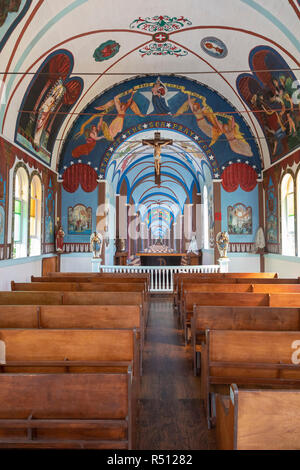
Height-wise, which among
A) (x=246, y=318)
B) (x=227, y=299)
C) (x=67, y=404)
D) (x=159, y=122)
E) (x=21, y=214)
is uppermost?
(x=159, y=122)

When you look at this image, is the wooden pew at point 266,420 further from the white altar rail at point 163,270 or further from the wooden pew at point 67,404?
the white altar rail at point 163,270

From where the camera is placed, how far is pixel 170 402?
13.3 ft

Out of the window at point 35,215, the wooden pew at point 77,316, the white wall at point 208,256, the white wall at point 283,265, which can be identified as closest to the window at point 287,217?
the white wall at point 283,265

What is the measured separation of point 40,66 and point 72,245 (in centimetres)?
769

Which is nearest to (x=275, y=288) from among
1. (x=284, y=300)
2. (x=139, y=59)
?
(x=284, y=300)

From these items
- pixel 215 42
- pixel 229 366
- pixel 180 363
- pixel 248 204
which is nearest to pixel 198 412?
pixel 229 366

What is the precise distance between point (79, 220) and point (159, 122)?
5.96 m

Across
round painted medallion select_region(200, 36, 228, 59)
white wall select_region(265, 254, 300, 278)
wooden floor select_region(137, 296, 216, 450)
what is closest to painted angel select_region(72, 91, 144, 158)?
round painted medallion select_region(200, 36, 228, 59)

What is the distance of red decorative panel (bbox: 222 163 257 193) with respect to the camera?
15.8 metres

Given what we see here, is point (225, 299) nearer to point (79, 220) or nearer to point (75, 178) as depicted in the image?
point (79, 220)

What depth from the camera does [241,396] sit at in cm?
210

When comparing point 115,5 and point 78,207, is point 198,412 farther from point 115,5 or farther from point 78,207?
point 78,207

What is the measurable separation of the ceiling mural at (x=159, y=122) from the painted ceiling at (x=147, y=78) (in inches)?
1.8

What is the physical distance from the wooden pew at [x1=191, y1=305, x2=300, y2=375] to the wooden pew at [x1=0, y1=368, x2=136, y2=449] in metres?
2.35
